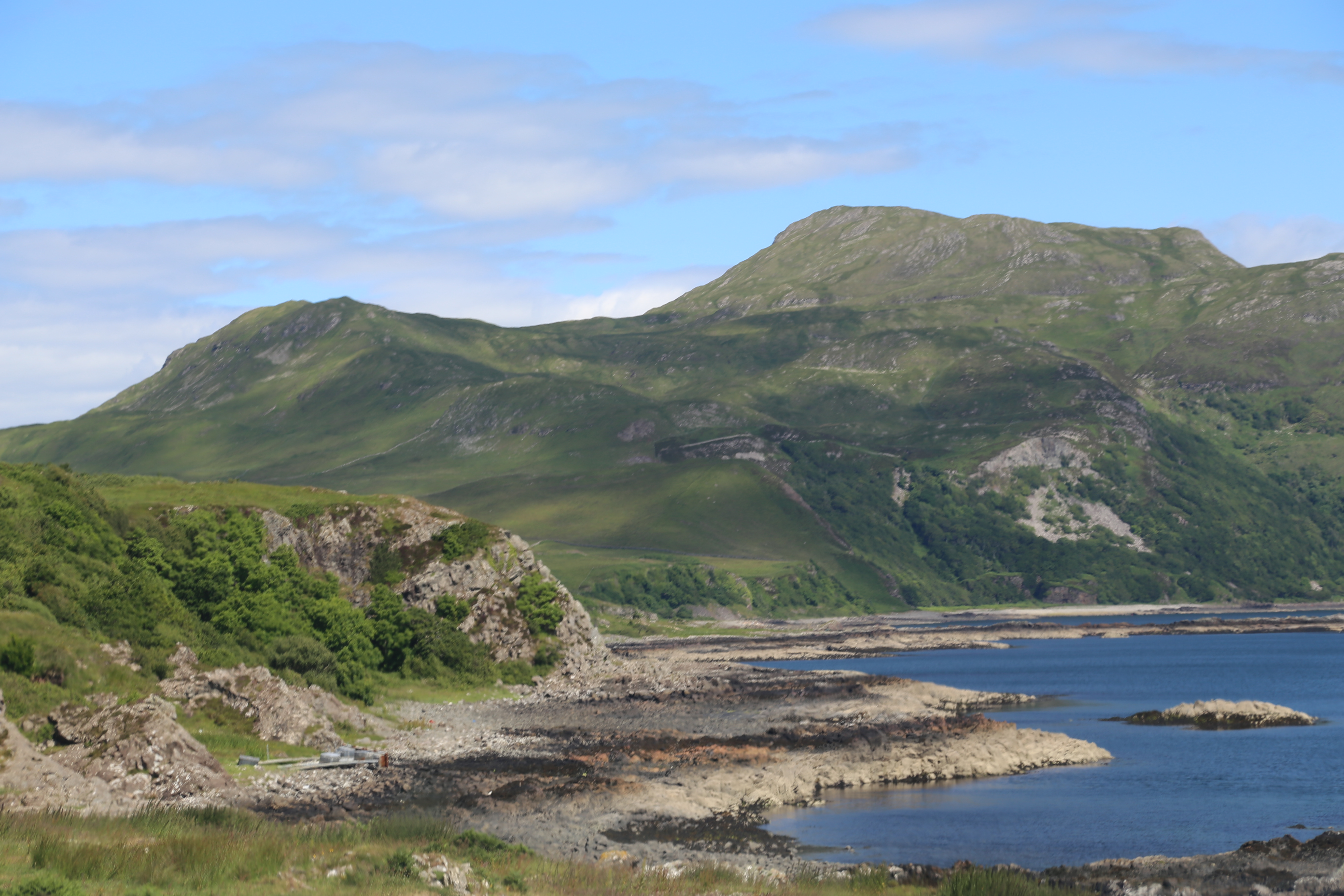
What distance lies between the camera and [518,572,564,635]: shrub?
362 ft

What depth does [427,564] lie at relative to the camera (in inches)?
4198

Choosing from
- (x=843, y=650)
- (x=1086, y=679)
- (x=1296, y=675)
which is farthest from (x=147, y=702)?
Result: (x=843, y=650)

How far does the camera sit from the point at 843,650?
179625 mm

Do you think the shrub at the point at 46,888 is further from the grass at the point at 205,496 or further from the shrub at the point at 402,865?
the grass at the point at 205,496

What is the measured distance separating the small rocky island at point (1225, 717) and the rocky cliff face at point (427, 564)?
4838 centimetres

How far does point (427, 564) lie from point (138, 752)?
58.1 meters

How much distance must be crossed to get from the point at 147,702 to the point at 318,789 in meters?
7.72

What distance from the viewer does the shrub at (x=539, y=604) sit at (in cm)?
11044

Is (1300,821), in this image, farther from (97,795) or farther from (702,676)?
(702,676)

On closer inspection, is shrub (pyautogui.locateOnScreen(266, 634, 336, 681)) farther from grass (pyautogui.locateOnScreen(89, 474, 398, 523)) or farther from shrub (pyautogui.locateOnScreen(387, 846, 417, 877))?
shrub (pyautogui.locateOnScreen(387, 846, 417, 877))

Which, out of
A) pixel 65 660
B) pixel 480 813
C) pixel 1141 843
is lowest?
pixel 1141 843

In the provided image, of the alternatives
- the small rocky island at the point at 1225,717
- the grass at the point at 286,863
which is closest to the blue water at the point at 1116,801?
the small rocky island at the point at 1225,717

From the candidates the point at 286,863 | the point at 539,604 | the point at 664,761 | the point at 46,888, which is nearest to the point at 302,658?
the point at 664,761

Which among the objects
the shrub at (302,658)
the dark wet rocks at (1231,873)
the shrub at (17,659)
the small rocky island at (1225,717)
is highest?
the shrub at (17,659)
